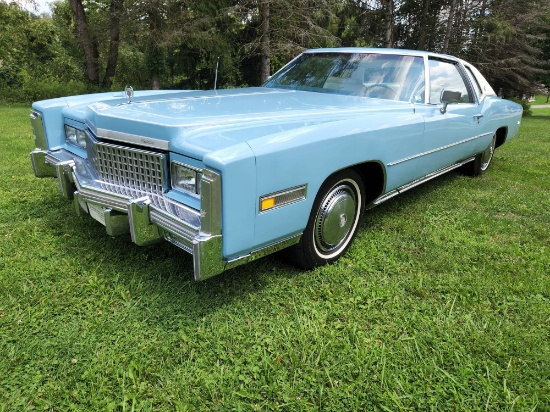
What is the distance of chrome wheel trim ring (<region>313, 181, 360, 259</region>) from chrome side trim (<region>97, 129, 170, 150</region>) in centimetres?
106

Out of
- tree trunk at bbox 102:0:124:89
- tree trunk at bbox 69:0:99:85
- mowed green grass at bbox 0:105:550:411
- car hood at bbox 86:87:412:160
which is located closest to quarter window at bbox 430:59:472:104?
car hood at bbox 86:87:412:160

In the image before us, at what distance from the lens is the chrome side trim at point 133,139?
2.09 metres

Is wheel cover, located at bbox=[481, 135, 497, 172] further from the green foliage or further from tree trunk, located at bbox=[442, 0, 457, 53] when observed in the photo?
tree trunk, located at bbox=[442, 0, 457, 53]

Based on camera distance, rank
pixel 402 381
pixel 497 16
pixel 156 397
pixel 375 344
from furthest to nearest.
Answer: pixel 497 16 < pixel 375 344 < pixel 402 381 < pixel 156 397

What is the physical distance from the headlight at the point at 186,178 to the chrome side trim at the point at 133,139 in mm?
120

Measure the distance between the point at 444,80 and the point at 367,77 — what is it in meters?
1.03

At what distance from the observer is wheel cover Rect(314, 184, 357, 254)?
8.37ft

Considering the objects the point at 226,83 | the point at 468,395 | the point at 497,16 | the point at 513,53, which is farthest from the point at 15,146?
the point at 513,53

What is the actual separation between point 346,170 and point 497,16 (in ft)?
70.5

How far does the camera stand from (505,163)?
255 inches

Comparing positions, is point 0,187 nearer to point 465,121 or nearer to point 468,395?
point 468,395

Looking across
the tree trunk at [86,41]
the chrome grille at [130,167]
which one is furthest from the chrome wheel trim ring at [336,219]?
the tree trunk at [86,41]

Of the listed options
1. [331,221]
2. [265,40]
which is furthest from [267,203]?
[265,40]

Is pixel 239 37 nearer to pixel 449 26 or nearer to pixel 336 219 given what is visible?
pixel 449 26
